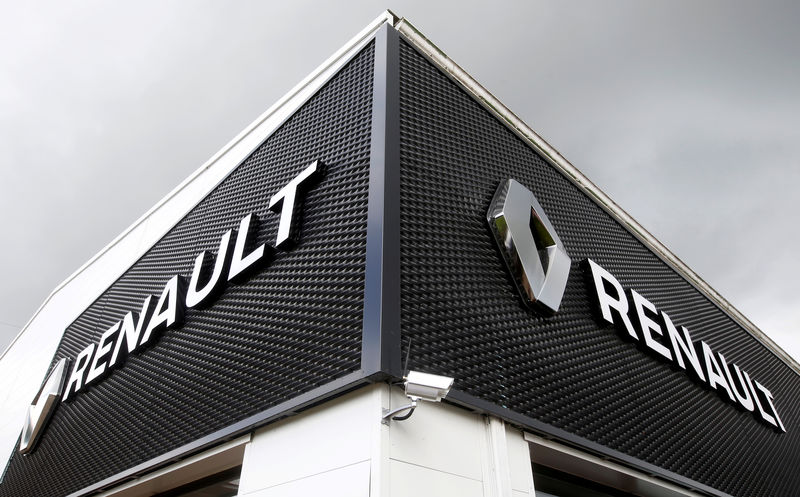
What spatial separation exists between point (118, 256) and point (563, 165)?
279 inches

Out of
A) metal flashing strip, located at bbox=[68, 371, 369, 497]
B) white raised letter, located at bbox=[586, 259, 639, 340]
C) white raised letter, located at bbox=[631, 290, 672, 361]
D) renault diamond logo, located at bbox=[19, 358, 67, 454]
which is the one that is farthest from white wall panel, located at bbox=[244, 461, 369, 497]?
renault diamond logo, located at bbox=[19, 358, 67, 454]

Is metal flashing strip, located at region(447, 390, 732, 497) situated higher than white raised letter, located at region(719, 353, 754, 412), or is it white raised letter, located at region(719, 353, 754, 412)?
white raised letter, located at region(719, 353, 754, 412)

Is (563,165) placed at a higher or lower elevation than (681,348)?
higher

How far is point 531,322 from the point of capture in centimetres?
383

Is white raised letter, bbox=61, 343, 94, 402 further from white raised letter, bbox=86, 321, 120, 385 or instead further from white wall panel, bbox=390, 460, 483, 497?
white wall panel, bbox=390, 460, 483, 497

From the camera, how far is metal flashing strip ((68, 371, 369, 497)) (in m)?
2.68

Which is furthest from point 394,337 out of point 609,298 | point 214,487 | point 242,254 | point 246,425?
point 609,298

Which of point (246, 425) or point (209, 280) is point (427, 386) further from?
point (209, 280)

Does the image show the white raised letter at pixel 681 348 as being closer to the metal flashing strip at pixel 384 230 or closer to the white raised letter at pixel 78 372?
A: the metal flashing strip at pixel 384 230

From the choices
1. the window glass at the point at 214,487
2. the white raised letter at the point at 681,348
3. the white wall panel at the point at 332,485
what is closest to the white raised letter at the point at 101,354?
the window glass at the point at 214,487

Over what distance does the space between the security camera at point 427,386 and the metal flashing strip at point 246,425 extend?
0.91 feet

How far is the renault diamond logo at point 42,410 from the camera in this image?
6520 mm

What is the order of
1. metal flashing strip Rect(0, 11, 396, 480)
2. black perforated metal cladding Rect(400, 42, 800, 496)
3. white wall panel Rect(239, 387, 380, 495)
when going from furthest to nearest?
1. metal flashing strip Rect(0, 11, 396, 480)
2. black perforated metal cladding Rect(400, 42, 800, 496)
3. white wall panel Rect(239, 387, 380, 495)

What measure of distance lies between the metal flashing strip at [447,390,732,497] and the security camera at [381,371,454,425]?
363 millimetres
